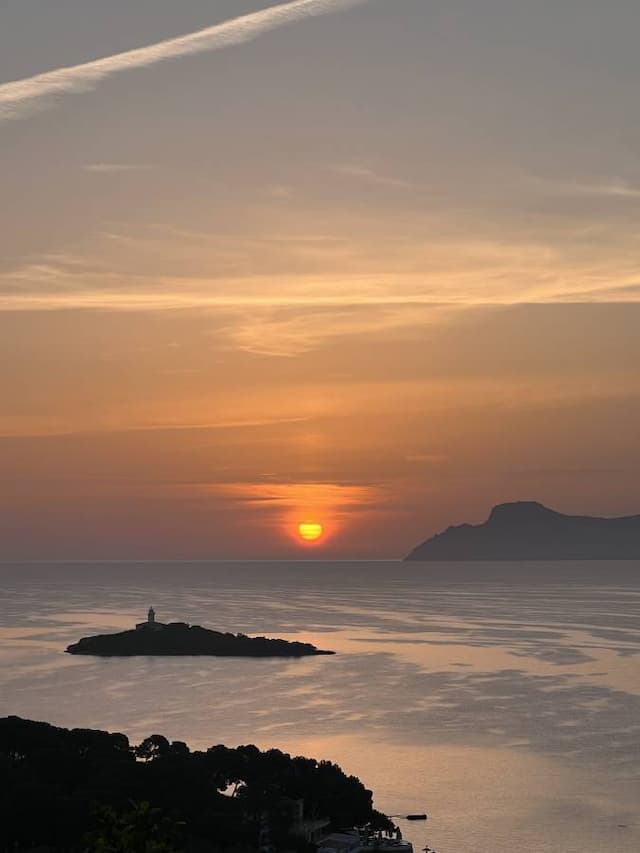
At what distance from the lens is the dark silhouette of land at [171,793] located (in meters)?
61.0

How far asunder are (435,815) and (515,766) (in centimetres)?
1934

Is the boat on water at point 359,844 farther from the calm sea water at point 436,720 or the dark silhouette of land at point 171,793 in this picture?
the calm sea water at point 436,720

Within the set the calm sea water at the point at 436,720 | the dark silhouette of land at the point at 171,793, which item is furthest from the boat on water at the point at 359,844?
the calm sea water at the point at 436,720

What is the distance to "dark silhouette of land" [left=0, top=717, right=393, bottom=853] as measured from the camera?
6100cm

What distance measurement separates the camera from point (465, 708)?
458 ft

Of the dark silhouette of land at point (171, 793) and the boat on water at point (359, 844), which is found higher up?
the dark silhouette of land at point (171, 793)

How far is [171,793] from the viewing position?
66812mm

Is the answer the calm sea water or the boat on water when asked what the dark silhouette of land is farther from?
the calm sea water

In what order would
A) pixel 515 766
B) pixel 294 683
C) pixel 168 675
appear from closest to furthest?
pixel 515 766 → pixel 294 683 → pixel 168 675

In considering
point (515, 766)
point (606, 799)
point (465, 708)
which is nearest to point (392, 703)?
point (465, 708)

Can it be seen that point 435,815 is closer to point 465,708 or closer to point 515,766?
point 515,766

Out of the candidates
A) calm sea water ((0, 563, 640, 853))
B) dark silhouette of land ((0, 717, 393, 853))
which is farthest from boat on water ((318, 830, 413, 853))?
calm sea water ((0, 563, 640, 853))

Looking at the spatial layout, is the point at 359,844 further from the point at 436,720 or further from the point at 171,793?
the point at 436,720

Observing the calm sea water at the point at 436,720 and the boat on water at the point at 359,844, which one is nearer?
the boat on water at the point at 359,844
